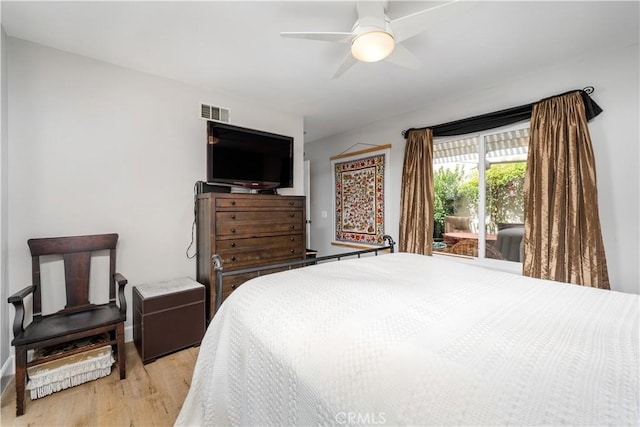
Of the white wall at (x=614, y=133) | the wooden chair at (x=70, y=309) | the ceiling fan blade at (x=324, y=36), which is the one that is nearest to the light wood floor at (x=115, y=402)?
the wooden chair at (x=70, y=309)

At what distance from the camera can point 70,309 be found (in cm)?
204

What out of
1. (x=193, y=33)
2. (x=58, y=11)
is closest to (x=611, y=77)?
(x=193, y=33)

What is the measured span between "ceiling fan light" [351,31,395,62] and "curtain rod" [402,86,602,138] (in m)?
1.72

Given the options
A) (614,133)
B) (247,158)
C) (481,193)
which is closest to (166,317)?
Answer: (247,158)

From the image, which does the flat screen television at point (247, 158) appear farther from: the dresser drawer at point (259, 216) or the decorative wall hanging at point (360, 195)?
the decorative wall hanging at point (360, 195)

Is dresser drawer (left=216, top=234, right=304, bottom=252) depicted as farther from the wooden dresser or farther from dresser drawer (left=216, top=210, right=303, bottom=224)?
dresser drawer (left=216, top=210, right=303, bottom=224)

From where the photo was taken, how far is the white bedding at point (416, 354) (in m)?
0.59

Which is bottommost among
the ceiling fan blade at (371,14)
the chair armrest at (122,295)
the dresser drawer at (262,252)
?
the chair armrest at (122,295)

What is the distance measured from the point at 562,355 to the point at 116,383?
8.32 feet

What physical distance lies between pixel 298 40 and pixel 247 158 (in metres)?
1.29

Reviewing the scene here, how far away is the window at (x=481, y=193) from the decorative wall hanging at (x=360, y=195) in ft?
2.54

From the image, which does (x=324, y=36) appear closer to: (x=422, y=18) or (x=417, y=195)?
(x=422, y=18)

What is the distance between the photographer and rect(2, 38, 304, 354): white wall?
204 centimetres

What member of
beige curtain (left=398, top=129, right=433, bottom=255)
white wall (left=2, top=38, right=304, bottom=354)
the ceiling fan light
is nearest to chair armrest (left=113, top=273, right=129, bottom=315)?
white wall (left=2, top=38, right=304, bottom=354)
